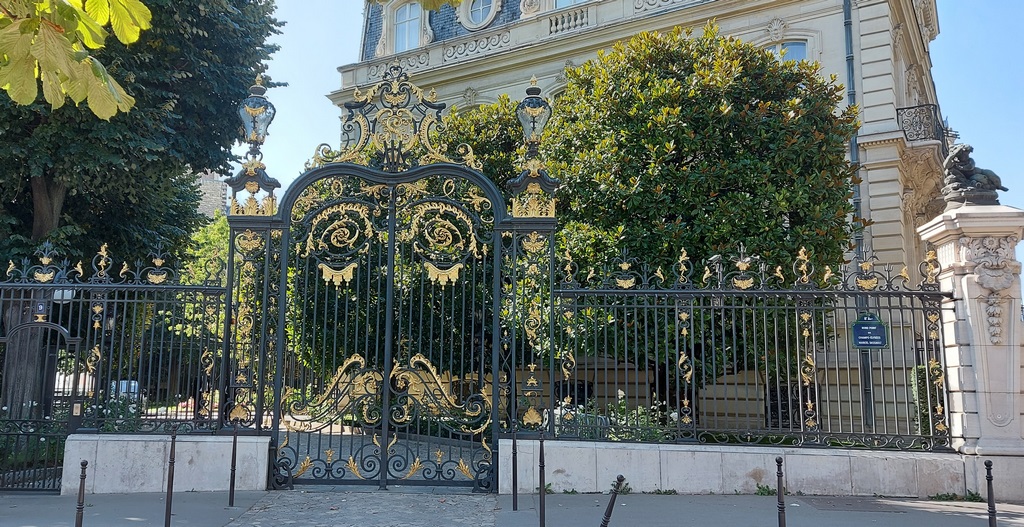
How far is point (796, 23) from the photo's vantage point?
17.8 meters

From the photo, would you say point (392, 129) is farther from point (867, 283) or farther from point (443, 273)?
point (867, 283)

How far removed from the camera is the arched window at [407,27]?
23.3 m

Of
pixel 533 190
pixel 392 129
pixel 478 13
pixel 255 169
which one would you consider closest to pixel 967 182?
pixel 533 190

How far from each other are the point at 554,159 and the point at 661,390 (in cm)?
493

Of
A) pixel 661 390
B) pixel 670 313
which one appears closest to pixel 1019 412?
pixel 670 313

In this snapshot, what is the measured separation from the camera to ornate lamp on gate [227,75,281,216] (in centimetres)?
927

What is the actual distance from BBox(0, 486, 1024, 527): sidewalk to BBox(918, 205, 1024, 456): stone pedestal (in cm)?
83

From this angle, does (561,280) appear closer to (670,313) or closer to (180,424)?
(670,313)

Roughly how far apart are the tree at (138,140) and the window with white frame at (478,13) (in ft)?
25.7

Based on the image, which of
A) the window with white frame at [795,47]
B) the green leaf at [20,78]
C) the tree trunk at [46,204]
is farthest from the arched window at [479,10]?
the green leaf at [20,78]

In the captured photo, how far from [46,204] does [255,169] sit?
281 inches

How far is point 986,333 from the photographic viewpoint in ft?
27.3

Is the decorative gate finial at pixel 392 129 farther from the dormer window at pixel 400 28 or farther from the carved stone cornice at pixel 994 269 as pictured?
the dormer window at pixel 400 28

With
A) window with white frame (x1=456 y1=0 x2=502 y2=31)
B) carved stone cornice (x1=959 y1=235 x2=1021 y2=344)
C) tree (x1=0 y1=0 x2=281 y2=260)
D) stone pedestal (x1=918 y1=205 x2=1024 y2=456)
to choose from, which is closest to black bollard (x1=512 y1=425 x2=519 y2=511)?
stone pedestal (x1=918 y1=205 x2=1024 y2=456)
